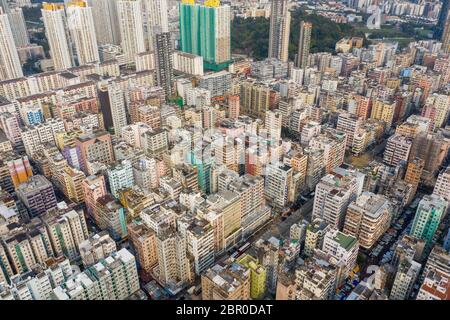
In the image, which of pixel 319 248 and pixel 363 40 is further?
pixel 363 40

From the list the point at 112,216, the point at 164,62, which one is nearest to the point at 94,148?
the point at 112,216

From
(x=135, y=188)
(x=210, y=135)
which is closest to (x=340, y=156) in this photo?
(x=210, y=135)

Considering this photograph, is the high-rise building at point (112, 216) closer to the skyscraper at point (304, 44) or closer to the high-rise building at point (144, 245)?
the high-rise building at point (144, 245)

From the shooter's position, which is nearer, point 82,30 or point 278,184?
point 278,184

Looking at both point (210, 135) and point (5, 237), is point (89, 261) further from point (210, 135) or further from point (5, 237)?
point (210, 135)

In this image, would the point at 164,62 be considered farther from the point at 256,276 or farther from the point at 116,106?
the point at 256,276

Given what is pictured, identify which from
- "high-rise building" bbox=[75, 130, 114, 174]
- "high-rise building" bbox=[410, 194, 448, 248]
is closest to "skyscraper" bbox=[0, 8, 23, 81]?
"high-rise building" bbox=[75, 130, 114, 174]

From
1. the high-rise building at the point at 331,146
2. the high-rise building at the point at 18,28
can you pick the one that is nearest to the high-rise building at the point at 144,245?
the high-rise building at the point at 331,146
